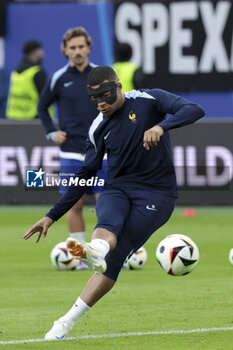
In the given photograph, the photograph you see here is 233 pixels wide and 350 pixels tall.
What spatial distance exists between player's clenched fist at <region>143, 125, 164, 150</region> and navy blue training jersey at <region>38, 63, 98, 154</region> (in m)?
4.47

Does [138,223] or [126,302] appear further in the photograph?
[126,302]

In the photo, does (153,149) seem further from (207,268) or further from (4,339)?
(207,268)

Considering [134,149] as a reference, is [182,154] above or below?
below

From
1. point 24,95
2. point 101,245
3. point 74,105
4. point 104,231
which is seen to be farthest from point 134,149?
point 24,95

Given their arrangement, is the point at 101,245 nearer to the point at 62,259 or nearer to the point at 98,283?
the point at 98,283

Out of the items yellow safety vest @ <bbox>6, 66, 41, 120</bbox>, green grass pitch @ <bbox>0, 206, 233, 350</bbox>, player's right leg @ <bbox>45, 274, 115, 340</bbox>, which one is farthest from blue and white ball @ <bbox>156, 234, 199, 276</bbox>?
yellow safety vest @ <bbox>6, 66, 41, 120</bbox>

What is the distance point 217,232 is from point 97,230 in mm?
8530

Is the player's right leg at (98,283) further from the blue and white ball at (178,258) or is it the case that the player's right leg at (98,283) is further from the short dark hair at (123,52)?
the short dark hair at (123,52)

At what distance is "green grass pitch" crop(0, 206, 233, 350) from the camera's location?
7.38 meters

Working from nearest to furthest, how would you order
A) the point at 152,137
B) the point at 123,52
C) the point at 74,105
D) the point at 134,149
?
1. the point at 152,137
2. the point at 134,149
3. the point at 74,105
4. the point at 123,52

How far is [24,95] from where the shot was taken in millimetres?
20250

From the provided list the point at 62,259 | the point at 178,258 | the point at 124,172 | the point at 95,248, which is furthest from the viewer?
the point at 62,259

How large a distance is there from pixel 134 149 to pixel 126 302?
209cm

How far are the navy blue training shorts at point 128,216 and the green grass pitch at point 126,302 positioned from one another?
0.59 meters
